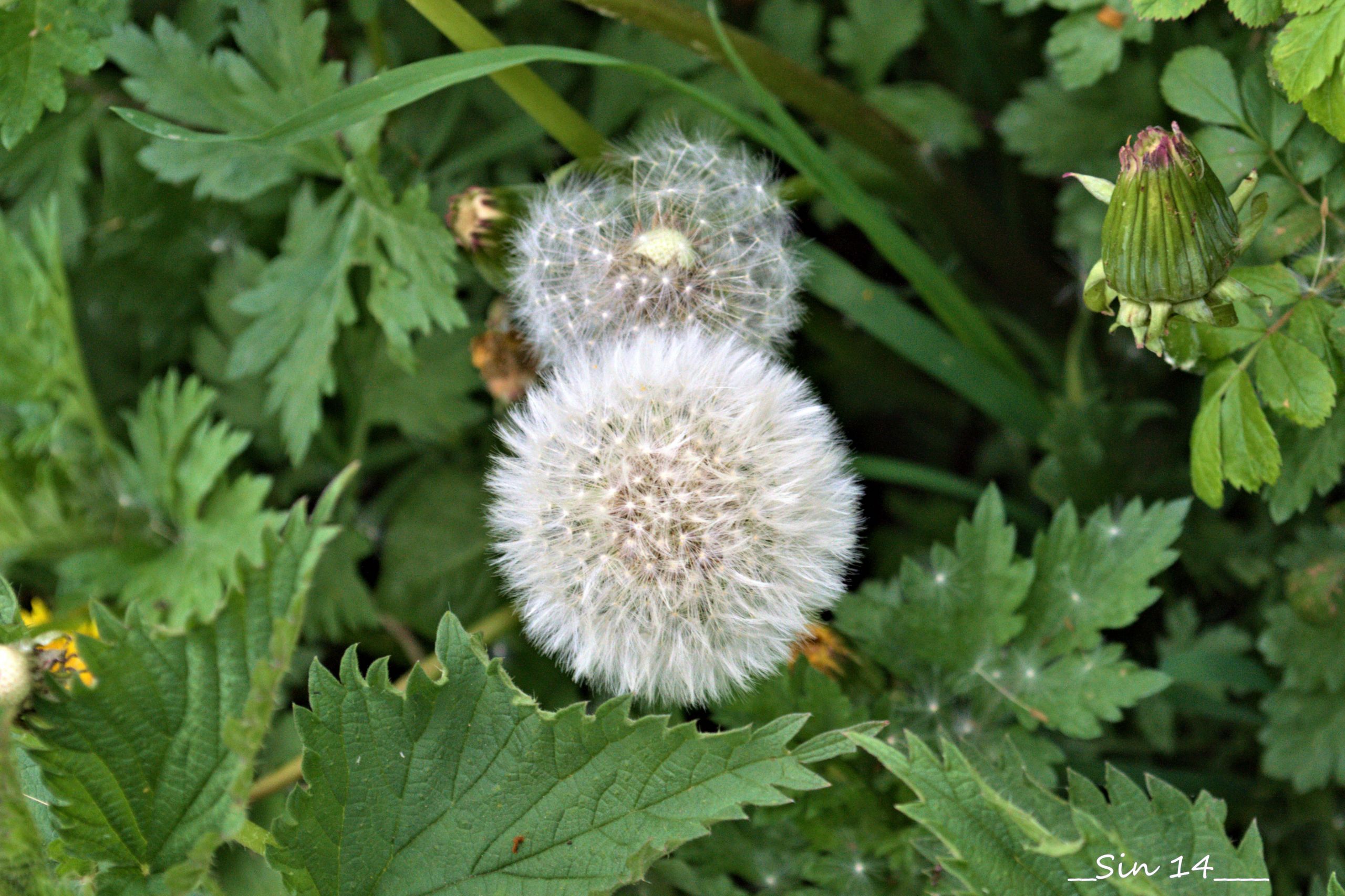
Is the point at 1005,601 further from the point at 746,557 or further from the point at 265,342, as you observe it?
the point at 265,342

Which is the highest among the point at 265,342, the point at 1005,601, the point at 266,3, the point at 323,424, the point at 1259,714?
the point at 266,3

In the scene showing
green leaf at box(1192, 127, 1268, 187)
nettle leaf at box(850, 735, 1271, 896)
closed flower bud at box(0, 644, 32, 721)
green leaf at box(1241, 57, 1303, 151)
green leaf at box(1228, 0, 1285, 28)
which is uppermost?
green leaf at box(1228, 0, 1285, 28)

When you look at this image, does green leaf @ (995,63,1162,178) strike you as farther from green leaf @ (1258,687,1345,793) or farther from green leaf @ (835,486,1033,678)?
green leaf @ (1258,687,1345,793)

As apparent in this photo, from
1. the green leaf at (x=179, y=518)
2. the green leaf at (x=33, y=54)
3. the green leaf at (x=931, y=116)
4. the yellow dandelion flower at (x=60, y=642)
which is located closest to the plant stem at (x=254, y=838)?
the yellow dandelion flower at (x=60, y=642)

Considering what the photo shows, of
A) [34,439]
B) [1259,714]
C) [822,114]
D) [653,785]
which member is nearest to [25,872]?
[653,785]

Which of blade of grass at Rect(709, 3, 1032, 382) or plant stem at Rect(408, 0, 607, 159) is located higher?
plant stem at Rect(408, 0, 607, 159)

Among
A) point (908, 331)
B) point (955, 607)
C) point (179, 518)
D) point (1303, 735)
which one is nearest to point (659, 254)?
point (908, 331)

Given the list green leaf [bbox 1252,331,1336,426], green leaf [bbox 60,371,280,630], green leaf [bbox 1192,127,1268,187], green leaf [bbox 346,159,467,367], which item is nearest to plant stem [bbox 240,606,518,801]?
green leaf [bbox 60,371,280,630]
